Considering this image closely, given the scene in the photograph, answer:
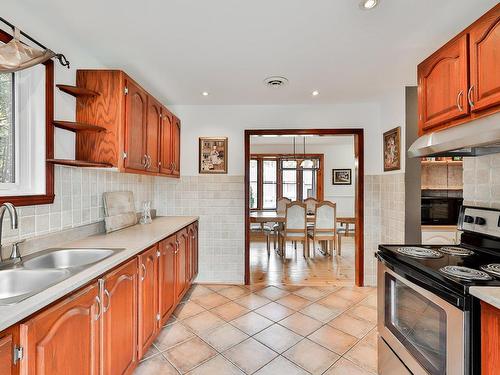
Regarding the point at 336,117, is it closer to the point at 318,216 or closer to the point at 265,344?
the point at 318,216

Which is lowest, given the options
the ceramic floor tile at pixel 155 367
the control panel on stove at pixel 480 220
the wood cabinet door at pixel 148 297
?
the ceramic floor tile at pixel 155 367

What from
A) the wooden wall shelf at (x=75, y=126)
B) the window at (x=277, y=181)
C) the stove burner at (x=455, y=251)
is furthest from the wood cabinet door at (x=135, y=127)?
the window at (x=277, y=181)

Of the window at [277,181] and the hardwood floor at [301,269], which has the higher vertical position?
the window at [277,181]

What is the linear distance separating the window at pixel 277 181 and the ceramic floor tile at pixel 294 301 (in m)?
4.09

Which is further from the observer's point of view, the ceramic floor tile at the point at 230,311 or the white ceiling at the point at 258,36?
the ceramic floor tile at the point at 230,311

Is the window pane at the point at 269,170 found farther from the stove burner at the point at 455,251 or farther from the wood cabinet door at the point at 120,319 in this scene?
the wood cabinet door at the point at 120,319

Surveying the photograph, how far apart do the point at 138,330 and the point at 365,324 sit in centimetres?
191

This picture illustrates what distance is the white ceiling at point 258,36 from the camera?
5.06 feet

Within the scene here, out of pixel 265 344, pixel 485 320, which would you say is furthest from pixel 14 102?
→ pixel 485 320

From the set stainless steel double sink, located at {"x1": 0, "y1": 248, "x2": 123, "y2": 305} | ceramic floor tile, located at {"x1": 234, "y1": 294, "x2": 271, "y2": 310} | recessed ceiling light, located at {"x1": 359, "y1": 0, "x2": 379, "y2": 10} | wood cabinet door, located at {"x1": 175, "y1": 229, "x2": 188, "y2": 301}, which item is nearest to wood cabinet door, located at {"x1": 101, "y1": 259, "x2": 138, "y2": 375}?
stainless steel double sink, located at {"x1": 0, "y1": 248, "x2": 123, "y2": 305}

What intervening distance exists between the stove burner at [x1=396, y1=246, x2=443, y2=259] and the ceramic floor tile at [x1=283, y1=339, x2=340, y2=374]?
3.16ft

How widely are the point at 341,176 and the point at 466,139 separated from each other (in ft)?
19.0

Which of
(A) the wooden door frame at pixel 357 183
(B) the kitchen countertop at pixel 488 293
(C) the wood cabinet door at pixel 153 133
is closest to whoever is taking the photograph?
(B) the kitchen countertop at pixel 488 293

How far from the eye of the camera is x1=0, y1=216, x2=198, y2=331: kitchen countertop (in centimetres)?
84
